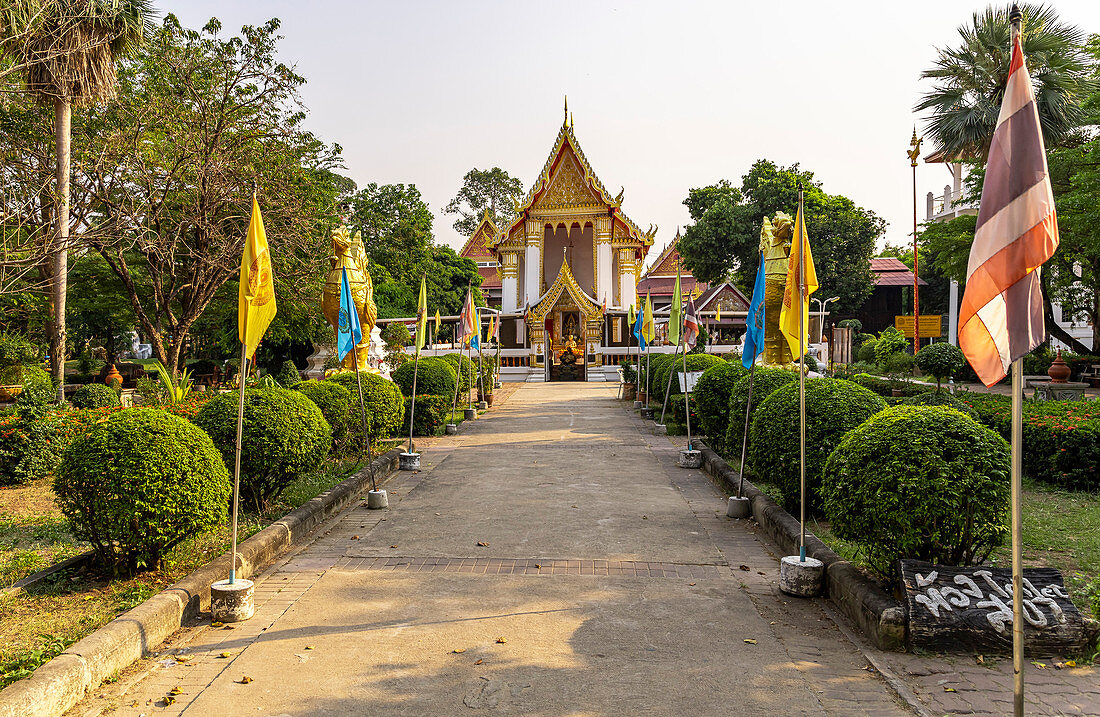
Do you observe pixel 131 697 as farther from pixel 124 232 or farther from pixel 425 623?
pixel 124 232

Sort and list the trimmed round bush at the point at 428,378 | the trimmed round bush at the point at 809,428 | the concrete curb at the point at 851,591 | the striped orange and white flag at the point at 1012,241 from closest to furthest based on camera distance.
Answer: the striped orange and white flag at the point at 1012,241
the concrete curb at the point at 851,591
the trimmed round bush at the point at 809,428
the trimmed round bush at the point at 428,378


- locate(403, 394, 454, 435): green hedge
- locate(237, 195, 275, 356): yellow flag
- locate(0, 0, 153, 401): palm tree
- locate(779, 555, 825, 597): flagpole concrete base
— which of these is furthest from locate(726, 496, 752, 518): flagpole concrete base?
locate(0, 0, 153, 401): palm tree

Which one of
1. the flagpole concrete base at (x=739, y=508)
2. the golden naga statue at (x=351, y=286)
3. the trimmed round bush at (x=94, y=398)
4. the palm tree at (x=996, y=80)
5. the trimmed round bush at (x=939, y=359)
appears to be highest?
the palm tree at (x=996, y=80)

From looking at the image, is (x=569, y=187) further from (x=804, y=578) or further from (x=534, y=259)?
(x=804, y=578)

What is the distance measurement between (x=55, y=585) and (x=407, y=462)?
250 inches

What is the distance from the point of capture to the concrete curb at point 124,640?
353 cm

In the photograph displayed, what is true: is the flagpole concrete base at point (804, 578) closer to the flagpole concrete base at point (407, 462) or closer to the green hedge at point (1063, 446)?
the green hedge at point (1063, 446)

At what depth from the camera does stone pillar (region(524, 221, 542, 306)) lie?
3956 centimetres

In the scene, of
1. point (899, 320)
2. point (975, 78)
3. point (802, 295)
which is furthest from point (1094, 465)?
point (899, 320)

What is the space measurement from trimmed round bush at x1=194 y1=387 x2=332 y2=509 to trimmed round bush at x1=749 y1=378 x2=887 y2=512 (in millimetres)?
4840

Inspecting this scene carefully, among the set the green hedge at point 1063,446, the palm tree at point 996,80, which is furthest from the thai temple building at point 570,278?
the green hedge at point 1063,446

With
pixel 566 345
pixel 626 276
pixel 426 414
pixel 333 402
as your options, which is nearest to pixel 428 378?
pixel 426 414

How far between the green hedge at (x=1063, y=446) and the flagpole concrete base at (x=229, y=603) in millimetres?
9380

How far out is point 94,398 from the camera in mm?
14367
